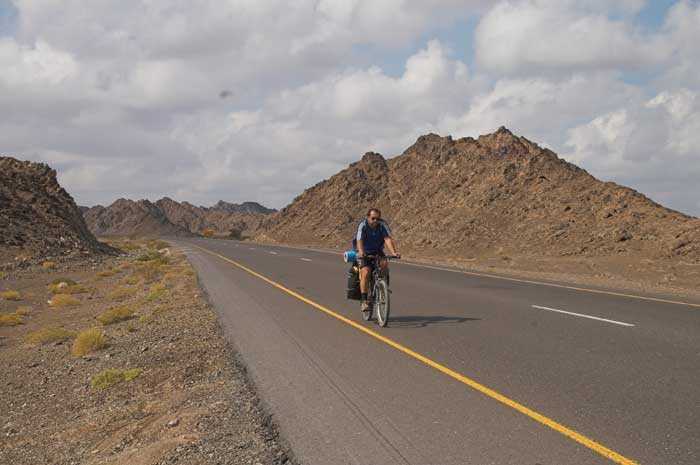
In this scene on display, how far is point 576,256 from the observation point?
32469 mm

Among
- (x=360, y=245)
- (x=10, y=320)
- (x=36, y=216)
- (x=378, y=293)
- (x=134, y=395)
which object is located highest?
(x=36, y=216)

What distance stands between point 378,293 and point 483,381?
4120 millimetres

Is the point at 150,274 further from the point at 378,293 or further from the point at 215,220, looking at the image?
the point at 215,220

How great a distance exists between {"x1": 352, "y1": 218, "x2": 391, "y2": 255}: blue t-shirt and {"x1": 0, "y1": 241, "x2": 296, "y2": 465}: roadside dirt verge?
301 centimetres

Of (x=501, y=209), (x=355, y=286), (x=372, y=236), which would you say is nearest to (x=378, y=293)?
(x=355, y=286)

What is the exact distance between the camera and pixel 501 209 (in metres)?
44.4

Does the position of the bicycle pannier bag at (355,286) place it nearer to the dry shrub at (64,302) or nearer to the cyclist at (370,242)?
the cyclist at (370,242)

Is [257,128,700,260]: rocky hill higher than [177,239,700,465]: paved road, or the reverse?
[257,128,700,260]: rocky hill

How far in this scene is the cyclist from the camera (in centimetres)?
1039

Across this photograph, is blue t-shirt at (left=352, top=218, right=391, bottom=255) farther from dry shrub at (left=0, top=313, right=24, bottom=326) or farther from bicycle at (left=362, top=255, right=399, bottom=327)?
dry shrub at (left=0, top=313, right=24, bottom=326)

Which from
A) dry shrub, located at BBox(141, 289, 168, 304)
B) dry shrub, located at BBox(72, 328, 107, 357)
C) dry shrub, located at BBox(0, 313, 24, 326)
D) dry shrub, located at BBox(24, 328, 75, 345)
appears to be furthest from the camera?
dry shrub, located at BBox(141, 289, 168, 304)

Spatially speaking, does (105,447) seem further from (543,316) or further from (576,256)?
(576,256)

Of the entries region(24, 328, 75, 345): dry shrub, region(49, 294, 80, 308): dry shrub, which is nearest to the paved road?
region(24, 328, 75, 345): dry shrub

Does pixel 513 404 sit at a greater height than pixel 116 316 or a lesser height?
greater
